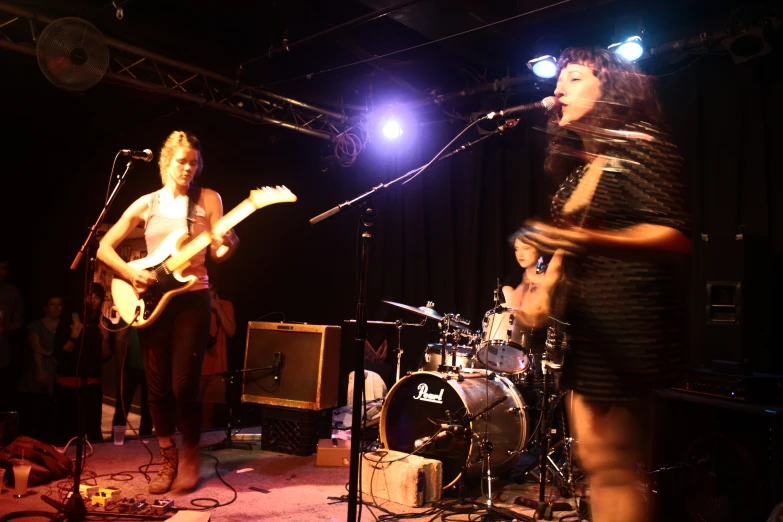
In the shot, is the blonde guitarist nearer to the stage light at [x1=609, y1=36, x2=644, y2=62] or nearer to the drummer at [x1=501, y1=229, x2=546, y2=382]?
the drummer at [x1=501, y1=229, x2=546, y2=382]

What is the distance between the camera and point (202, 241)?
12.2ft

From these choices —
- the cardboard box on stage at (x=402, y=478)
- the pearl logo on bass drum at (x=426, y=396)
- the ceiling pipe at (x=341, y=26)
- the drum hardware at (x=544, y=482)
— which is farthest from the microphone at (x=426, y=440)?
the ceiling pipe at (x=341, y=26)

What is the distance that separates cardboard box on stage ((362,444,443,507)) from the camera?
393cm

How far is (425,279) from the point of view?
24.8 feet

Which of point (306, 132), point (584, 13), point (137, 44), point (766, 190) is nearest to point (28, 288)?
point (137, 44)

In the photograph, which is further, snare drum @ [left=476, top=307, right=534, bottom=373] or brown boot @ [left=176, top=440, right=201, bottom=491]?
snare drum @ [left=476, top=307, right=534, bottom=373]

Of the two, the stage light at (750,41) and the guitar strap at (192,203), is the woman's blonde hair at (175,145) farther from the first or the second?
the stage light at (750,41)

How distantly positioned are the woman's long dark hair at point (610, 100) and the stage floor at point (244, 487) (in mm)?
Result: 2692

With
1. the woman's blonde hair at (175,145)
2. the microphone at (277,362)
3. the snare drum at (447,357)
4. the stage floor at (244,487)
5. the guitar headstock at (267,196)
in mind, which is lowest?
the stage floor at (244,487)

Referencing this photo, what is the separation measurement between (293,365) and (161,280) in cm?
202

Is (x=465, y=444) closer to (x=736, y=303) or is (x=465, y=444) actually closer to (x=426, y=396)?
(x=426, y=396)

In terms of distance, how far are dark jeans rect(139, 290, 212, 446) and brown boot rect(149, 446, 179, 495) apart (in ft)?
0.50

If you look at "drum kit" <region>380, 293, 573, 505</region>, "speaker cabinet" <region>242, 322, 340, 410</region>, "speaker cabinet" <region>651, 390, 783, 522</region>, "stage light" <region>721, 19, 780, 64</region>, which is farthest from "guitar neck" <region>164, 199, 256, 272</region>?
"stage light" <region>721, 19, 780, 64</region>

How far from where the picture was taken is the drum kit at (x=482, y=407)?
4.12 meters
